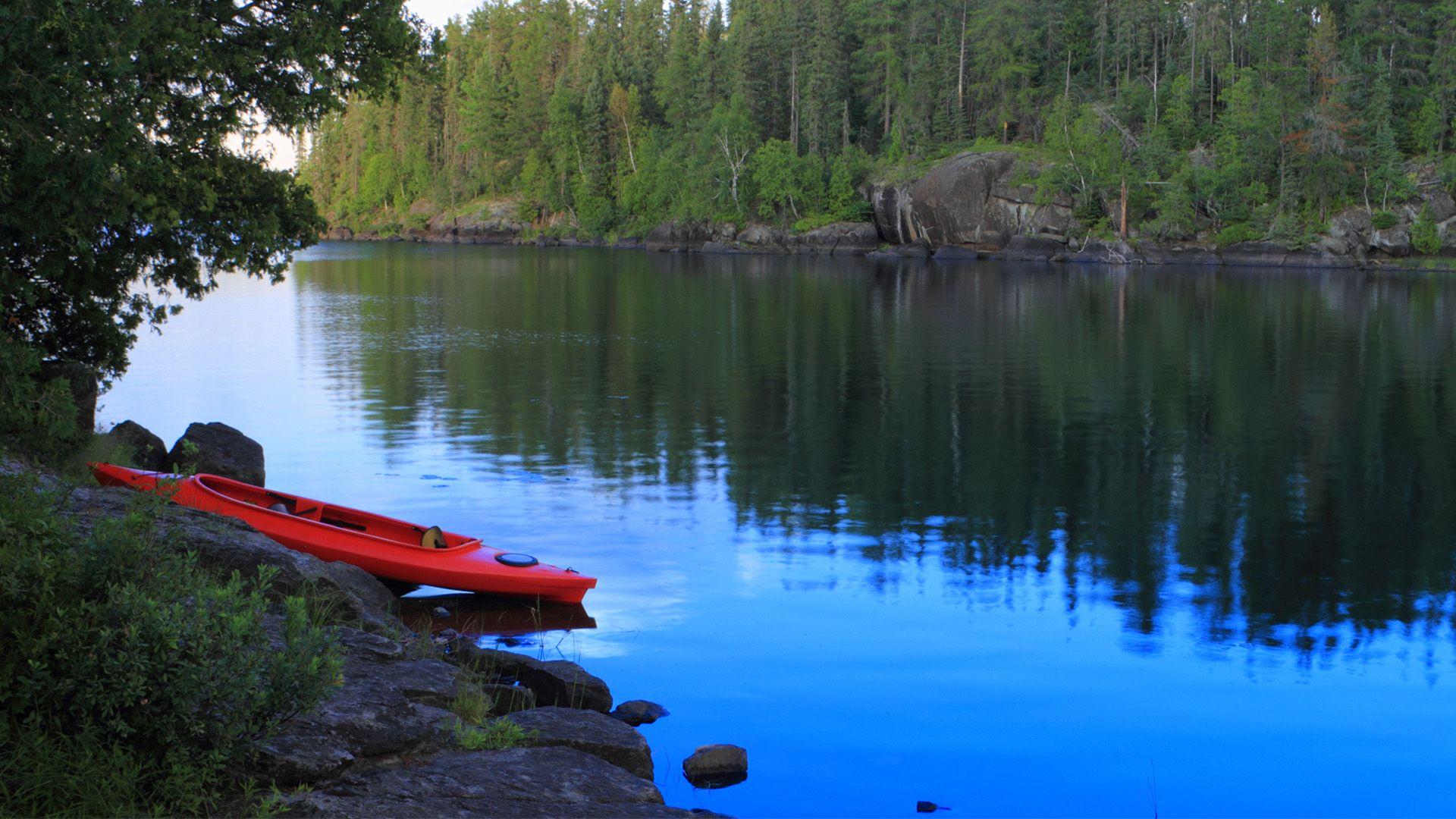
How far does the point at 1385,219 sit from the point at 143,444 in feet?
246

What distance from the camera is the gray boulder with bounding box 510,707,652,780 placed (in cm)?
844

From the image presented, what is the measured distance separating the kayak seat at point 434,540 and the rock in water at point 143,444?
5725 millimetres

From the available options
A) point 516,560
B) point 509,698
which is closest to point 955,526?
point 516,560

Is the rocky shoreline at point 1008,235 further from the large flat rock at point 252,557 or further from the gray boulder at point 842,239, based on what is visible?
the large flat rock at point 252,557

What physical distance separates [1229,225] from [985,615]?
246 feet

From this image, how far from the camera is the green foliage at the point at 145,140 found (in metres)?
11.1

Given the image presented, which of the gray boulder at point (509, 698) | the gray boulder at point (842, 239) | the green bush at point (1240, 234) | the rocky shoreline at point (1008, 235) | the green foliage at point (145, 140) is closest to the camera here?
the gray boulder at point (509, 698)

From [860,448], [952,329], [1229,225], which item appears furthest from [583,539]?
[1229,225]

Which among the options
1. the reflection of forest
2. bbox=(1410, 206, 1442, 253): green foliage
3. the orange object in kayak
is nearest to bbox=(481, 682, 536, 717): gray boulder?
the orange object in kayak

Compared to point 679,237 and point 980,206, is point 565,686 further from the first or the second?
point 679,237

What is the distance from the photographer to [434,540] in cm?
1320

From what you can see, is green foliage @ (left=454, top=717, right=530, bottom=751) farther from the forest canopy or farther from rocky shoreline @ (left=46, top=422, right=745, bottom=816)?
the forest canopy

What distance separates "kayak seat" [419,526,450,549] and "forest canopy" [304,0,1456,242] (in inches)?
2174

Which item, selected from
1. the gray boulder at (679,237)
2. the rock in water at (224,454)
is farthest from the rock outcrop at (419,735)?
the gray boulder at (679,237)
